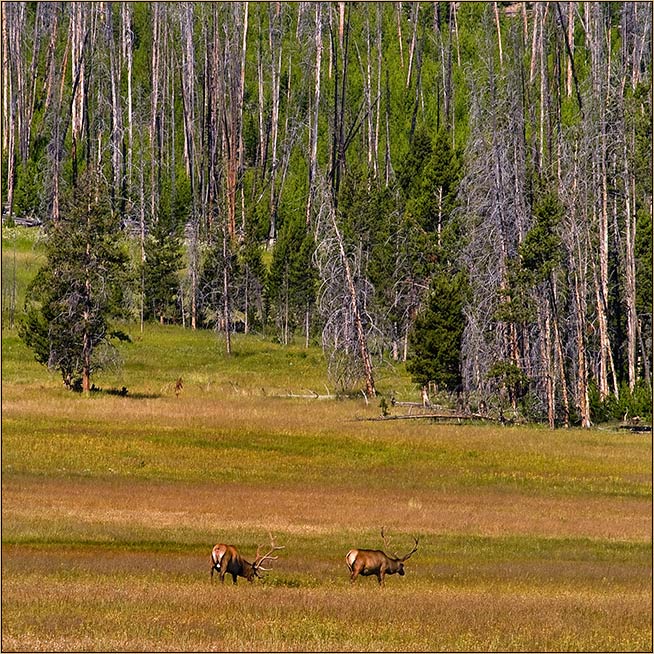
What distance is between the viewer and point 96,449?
3167 cm

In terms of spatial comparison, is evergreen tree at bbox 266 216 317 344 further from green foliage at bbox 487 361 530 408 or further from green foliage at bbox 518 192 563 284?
green foliage at bbox 518 192 563 284

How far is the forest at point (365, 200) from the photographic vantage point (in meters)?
45.4

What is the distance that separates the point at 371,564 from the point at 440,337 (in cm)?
2738

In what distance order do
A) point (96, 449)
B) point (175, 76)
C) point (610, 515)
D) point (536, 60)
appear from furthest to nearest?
point (175, 76), point (536, 60), point (96, 449), point (610, 515)

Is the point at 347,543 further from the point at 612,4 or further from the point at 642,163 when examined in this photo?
the point at 612,4

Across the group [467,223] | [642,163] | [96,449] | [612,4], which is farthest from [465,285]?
[612,4]

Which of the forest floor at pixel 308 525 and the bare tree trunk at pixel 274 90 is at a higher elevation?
the bare tree trunk at pixel 274 90

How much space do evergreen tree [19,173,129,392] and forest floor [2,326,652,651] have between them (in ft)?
5.78

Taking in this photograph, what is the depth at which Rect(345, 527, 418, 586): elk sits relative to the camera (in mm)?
17719

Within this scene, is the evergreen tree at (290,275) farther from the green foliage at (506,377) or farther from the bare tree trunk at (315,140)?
the green foliage at (506,377)

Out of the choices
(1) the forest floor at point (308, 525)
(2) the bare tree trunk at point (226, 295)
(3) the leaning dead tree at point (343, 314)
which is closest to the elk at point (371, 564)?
(1) the forest floor at point (308, 525)

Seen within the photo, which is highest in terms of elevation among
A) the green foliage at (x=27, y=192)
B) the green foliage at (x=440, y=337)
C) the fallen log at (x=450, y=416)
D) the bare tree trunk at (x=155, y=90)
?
the bare tree trunk at (x=155, y=90)

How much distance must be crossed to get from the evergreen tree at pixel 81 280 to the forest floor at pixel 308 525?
1762 millimetres

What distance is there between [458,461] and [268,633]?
19596mm
